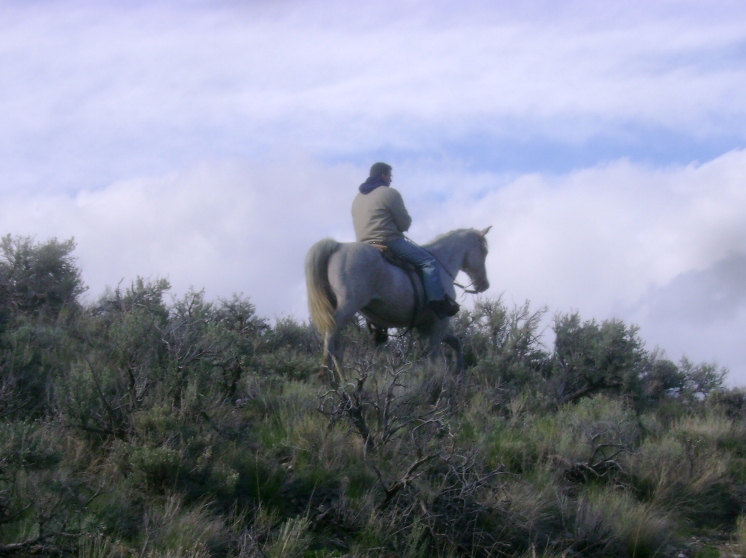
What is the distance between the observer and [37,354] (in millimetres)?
7473

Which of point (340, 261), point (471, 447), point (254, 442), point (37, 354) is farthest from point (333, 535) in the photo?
point (340, 261)

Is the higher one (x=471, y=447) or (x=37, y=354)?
(x=37, y=354)

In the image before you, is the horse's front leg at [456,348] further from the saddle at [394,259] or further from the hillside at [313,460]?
the saddle at [394,259]

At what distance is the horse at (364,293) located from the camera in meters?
9.05

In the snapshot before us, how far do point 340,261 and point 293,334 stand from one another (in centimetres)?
251

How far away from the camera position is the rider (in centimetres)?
966

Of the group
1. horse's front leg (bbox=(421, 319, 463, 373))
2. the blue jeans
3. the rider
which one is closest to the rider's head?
the rider

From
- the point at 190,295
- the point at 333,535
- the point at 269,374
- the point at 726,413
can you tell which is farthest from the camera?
the point at 190,295

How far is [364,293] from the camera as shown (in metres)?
9.20

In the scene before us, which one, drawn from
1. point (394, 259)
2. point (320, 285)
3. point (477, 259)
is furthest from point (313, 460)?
point (477, 259)

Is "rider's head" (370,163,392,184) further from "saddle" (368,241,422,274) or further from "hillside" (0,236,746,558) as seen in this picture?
"hillside" (0,236,746,558)

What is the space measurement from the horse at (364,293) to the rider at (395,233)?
175 millimetres

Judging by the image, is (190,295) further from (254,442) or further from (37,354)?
(254,442)

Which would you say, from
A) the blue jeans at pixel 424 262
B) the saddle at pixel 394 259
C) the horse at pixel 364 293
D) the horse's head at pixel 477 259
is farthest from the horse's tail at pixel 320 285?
the horse's head at pixel 477 259
